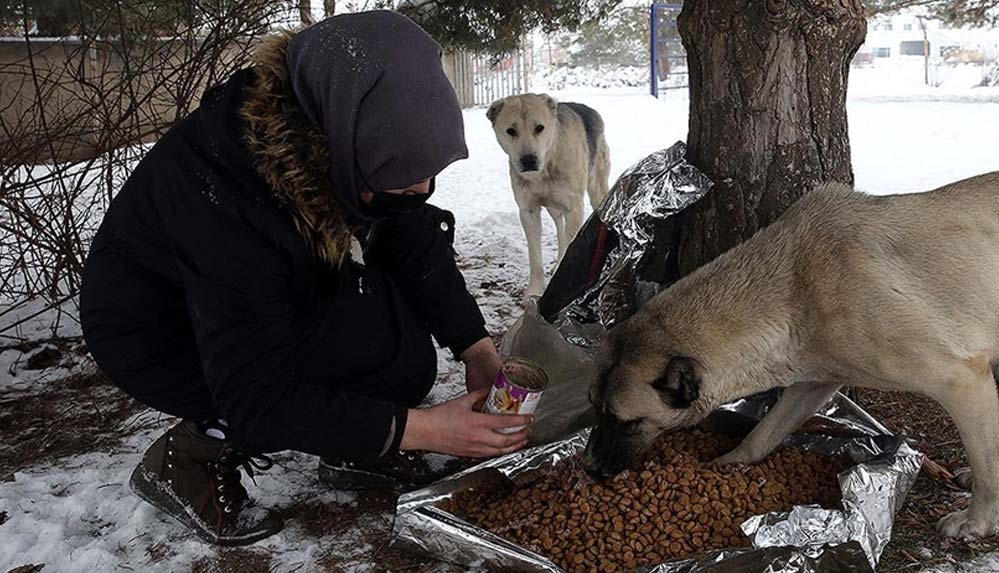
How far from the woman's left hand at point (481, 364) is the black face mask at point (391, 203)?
2.90ft

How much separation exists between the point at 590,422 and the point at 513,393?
763mm

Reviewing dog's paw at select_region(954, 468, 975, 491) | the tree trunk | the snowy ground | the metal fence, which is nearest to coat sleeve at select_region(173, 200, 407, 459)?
the snowy ground

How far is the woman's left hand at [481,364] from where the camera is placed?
2.96 m

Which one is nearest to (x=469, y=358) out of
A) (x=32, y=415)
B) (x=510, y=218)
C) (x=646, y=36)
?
(x=32, y=415)

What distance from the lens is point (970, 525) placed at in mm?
2486

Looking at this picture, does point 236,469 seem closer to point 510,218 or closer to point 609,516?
point 609,516

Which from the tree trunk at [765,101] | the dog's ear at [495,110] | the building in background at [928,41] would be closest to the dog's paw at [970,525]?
the tree trunk at [765,101]

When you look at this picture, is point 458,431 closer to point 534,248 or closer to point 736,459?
point 736,459

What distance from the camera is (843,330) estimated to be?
2.37 metres

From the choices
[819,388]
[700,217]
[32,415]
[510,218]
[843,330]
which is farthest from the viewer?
[510,218]

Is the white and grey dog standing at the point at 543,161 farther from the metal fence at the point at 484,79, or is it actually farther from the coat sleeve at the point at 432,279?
the metal fence at the point at 484,79

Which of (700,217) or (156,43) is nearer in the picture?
(700,217)

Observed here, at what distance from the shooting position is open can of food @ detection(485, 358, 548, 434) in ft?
7.85

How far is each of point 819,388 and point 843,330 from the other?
453 millimetres
